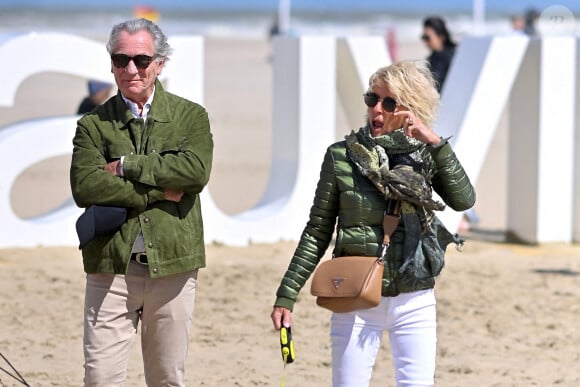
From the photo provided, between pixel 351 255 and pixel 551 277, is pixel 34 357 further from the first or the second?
pixel 551 277

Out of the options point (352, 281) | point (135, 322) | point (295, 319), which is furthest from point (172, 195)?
point (295, 319)

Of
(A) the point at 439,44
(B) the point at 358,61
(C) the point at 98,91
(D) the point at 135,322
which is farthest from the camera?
(B) the point at 358,61

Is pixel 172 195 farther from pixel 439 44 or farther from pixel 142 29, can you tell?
pixel 439 44

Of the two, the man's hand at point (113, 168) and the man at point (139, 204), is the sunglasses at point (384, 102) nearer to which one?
the man at point (139, 204)

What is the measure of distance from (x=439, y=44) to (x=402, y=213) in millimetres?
7203

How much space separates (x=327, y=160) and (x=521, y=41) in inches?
285

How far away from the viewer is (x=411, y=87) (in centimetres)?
424

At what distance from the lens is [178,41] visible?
10.6m

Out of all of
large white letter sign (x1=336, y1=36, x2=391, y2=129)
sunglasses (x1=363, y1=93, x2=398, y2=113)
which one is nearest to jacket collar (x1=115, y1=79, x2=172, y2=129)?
sunglasses (x1=363, y1=93, x2=398, y2=113)

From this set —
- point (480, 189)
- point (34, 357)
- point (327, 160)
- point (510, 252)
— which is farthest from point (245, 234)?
point (327, 160)

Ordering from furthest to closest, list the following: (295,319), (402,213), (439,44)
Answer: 1. (439,44)
2. (295,319)
3. (402,213)

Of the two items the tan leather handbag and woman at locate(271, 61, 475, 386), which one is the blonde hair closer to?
woman at locate(271, 61, 475, 386)

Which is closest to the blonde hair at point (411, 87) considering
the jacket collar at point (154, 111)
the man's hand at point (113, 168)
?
the jacket collar at point (154, 111)

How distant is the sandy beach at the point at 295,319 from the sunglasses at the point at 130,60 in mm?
2656
